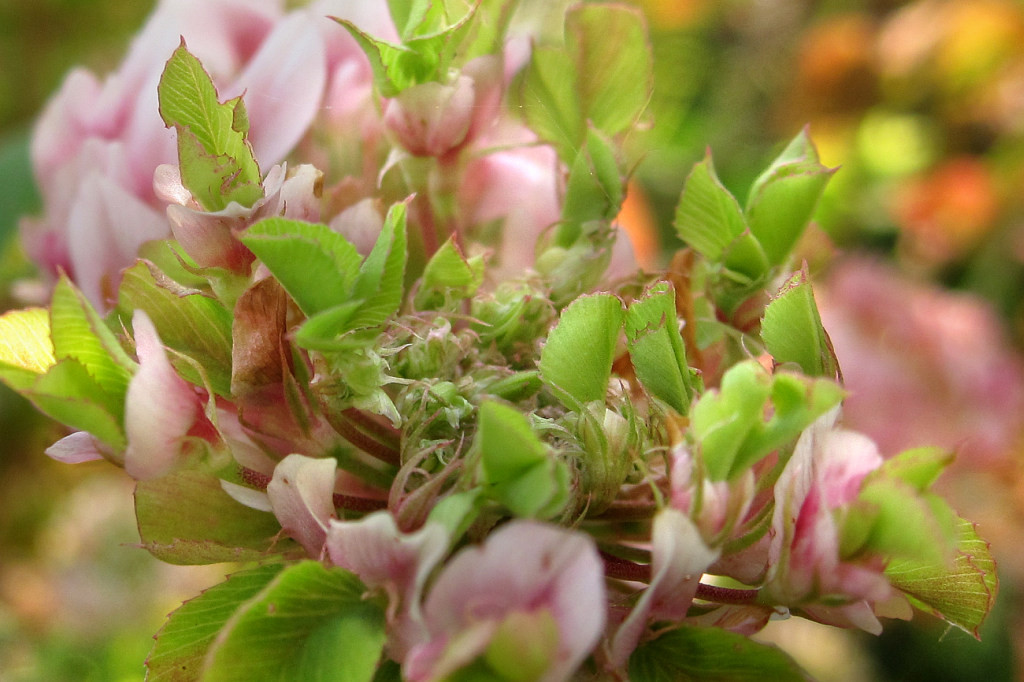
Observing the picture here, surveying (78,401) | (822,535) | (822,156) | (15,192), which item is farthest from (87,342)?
(822,156)

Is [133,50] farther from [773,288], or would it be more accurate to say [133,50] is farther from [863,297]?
[863,297]

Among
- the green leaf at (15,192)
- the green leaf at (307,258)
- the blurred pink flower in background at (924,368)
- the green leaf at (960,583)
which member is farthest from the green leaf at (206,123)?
the blurred pink flower in background at (924,368)

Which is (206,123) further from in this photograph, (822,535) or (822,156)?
(822,156)

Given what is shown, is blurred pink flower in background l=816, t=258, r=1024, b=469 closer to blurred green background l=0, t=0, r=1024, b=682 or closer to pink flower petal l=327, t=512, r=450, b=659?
blurred green background l=0, t=0, r=1024, b=682

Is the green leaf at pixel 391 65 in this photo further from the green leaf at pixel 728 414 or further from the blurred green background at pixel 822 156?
the blurred green background at pixel 822 156

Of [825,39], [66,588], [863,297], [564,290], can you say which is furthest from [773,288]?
[825,39]

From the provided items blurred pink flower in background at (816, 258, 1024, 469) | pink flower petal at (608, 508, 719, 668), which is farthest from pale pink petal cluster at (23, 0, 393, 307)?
blurred pink flower in background at (816, 258, 1024, 469)
